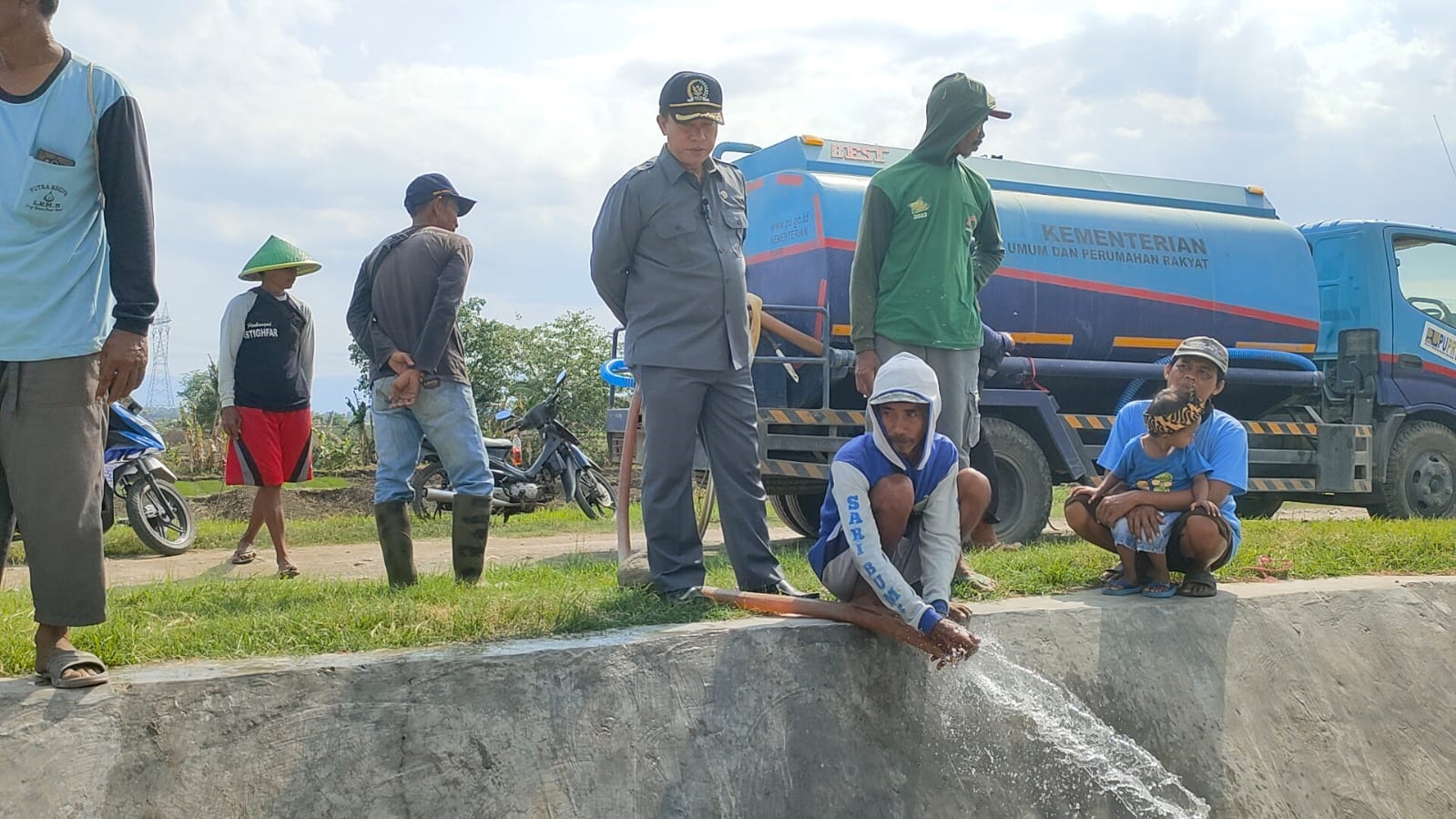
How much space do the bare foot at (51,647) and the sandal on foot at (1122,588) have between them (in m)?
3.60

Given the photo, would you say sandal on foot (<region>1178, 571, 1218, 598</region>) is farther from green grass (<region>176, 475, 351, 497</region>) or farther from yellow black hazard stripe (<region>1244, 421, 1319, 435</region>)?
green grass (<region>176, 475, 351, 497</region>)

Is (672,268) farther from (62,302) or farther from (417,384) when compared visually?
(62,302)

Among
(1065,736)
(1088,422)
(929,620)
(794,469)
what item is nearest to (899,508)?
(929,620)

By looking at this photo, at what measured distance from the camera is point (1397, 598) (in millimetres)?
5059

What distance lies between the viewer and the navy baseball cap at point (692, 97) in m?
4.25

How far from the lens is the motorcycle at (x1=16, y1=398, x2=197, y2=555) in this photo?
747 cm

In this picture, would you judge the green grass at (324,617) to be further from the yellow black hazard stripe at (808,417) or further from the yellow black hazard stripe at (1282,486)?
the yellow black hazard stripe at (1282,486)

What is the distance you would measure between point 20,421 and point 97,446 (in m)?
0.19

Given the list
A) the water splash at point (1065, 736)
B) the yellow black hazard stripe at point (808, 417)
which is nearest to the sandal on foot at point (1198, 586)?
the water splash at point (1065, 736)

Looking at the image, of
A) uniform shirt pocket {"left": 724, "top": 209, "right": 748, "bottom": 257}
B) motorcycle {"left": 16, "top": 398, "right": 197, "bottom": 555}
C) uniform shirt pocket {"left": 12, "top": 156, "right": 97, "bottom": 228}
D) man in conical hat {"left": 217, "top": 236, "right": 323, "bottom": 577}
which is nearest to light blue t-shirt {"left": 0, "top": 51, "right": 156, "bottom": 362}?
uniform shirt pocket {"left": 12, "top": 156, "right": 97, "bottom": 228}

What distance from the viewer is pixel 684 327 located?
170 inches

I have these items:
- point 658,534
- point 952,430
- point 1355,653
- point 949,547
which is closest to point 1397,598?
point 1355,653

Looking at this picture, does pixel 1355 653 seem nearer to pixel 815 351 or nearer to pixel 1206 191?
pixel 815 351

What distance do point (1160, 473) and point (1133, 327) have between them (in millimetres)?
4025
